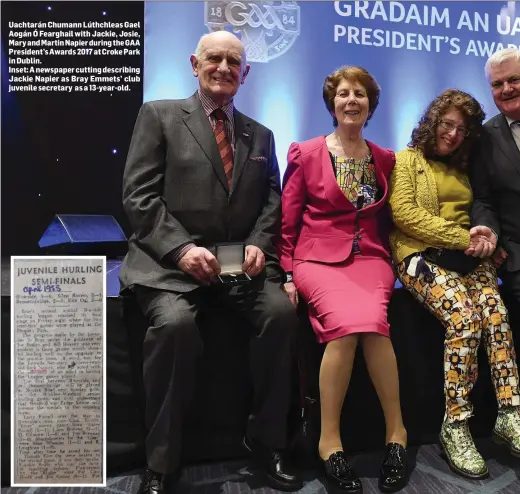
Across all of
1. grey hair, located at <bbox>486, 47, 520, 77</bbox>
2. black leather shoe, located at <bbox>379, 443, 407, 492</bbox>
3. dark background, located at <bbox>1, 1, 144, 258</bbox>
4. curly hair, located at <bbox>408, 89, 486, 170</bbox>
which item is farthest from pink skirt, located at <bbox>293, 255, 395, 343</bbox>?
dark background, located at <bbox>1, 1, 144, 258</bbox>

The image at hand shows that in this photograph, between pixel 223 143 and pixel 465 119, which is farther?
pixel 465 119

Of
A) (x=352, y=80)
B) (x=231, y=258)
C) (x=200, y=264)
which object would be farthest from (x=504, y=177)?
(x=200, y=264)

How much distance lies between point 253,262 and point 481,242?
93 centimetres

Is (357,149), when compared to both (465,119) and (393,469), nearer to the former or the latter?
(465,119)

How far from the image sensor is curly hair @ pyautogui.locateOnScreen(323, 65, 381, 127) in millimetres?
2402

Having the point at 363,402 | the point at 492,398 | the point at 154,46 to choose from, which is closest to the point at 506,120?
the point at 492,398

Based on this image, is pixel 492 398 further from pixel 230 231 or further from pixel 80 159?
pixel 80 159

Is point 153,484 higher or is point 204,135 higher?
point 204,135

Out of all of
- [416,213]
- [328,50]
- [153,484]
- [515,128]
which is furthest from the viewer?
[328,50]

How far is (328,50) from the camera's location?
329 cm

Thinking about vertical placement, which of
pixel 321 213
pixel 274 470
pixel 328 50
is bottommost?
pixel 274 470

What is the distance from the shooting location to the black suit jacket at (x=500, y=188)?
249 centimetres

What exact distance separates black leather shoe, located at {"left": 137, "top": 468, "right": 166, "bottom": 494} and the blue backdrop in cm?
193

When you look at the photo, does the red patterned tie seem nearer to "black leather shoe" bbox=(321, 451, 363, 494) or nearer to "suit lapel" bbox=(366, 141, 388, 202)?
"suit lapel" bbox=(366, 141, 388, 202)
